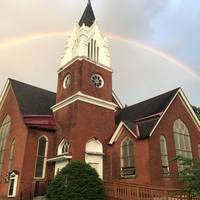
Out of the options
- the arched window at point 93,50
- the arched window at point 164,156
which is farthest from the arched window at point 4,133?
the arched window at point 164,156

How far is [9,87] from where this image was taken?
3081 cm

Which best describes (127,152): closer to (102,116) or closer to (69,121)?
(102,116)

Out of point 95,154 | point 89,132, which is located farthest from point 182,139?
point 89,132

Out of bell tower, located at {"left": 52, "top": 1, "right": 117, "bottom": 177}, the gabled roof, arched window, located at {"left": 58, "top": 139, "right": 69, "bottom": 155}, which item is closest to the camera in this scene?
bell tower, located at {"left": 52, "top": 1, "right": 117, "bottom": 177}

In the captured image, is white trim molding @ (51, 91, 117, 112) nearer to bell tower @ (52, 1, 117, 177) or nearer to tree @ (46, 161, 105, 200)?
bell tower @ (52, 1, 117, 177)

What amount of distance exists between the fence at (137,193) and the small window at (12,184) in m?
8.19

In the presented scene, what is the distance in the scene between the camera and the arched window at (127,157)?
22644mm

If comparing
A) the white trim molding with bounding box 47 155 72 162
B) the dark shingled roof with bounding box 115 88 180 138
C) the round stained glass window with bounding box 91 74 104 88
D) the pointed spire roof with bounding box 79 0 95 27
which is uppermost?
the pointed spire roof with bounding box 79 0 95 27

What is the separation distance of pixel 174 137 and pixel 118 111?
10206 millimetres

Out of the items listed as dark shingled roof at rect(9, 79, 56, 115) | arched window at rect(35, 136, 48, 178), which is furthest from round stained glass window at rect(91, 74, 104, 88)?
arched window at rect(35, 136, 48, 178)

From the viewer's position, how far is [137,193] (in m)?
16.8

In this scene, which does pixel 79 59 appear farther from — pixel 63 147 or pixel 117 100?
pixel 117 100

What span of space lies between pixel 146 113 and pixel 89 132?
252 inches

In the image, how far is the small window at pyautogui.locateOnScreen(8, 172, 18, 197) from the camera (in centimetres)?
2166
